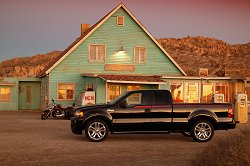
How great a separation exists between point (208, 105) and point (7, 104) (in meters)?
25.2

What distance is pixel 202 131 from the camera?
1529 centimetres

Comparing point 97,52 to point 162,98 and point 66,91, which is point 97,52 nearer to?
point 66,91

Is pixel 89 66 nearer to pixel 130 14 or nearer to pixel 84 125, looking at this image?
pixel 130 14

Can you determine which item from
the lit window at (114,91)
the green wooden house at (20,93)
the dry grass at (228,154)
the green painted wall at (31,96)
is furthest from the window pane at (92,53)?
the dry grass at (228,154)

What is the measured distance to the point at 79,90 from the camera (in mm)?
33656

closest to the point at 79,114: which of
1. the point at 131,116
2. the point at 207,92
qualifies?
the point at 131,116

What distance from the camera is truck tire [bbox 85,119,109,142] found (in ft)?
48.3

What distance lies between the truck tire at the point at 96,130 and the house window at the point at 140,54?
20190 mm

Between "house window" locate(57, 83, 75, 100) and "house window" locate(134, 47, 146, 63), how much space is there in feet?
17.8

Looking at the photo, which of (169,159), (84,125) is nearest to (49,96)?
(84,125)

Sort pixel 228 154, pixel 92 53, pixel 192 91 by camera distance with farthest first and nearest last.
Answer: pixel 192 91, pixel 92 53, pixel 228 154

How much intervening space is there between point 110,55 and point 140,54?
2462mm

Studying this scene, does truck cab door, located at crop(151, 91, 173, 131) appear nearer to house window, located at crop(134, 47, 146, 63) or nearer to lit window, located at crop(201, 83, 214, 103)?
house window, located at crop(134, 47, 146, 63)

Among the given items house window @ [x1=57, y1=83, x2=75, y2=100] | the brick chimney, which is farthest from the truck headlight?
the brick chimney
